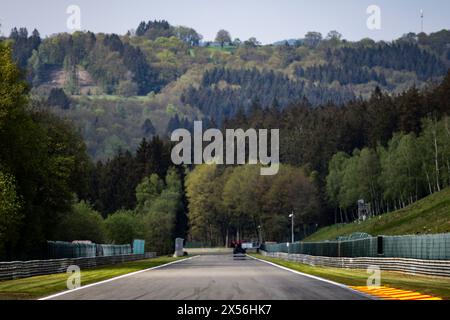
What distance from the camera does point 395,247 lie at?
180 ft

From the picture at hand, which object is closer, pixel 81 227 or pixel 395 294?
pixel 395 294

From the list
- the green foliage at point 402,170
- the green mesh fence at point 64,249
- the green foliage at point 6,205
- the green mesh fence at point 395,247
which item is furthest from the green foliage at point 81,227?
the green foliage at point 402,170

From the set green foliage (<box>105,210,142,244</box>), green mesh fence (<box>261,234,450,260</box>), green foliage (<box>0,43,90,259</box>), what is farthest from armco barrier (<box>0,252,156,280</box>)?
green foliage (<box>105,210,142,244</box>)

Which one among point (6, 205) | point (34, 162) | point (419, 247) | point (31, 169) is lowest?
point (419, 247)

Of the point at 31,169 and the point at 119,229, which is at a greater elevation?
the point at 31,169

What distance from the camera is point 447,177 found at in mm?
142500

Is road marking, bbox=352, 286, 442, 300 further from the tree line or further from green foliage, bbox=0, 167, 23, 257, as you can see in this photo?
the tree line

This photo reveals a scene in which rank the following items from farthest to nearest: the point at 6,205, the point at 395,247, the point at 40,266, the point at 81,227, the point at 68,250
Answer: the point at 81,227
the point at 68,250
the point at 6,205
the point at 395,247
the point at 40,266

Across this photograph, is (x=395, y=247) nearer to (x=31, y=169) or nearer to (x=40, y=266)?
(x=40, y=266)

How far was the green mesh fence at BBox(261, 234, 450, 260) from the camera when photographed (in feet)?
149

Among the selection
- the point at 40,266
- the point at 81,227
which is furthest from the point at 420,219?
the point at 40,266
